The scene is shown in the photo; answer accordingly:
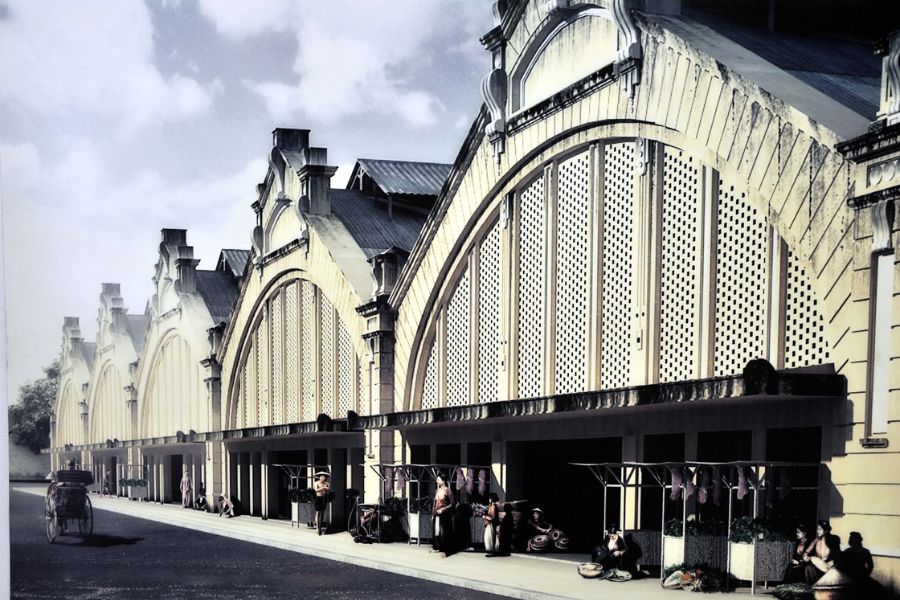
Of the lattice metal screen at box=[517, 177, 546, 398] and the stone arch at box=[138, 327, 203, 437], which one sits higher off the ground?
the lattice metal screen at box=[517, 177, 546, 398]

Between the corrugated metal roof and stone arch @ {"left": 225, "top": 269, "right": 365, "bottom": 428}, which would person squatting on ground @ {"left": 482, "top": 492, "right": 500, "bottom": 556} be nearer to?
stone arch @ {"left": 225, "top": 269, "right": 365, "bottom": 428}

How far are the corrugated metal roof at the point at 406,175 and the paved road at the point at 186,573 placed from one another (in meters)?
13.9

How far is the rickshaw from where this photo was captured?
3584 centimetres

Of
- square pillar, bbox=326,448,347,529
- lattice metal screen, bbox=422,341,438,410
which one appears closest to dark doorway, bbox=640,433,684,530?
lattice metal screen, bbox=422,341,438,410

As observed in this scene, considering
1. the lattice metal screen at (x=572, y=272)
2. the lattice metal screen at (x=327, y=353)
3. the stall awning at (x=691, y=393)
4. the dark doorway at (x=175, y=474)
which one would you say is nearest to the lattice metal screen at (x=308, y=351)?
the lattice metal screen at (x=327, y=353)

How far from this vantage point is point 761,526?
2000cm

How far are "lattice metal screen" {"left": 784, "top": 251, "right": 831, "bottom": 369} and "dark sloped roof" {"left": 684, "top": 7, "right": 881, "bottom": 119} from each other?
9.32 feet

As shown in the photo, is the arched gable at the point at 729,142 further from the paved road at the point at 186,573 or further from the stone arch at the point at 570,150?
the paved road at the point at 186,573

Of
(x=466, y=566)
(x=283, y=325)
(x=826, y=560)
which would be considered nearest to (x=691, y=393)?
(x=826, y=560)

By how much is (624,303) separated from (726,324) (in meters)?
3.47

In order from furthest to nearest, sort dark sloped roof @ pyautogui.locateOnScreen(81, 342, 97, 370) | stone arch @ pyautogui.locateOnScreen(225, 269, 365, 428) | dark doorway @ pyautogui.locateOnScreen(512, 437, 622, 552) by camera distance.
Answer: dark sloped roof @ pyautogui.locateOnScreen(81, 342, 97, 370) < stone arch @ pyautogui.locateOnScreen(225, 269, 365, 428) < dark doorway @ pyautogui.locateOnScreen(512, 437, 622, 552)

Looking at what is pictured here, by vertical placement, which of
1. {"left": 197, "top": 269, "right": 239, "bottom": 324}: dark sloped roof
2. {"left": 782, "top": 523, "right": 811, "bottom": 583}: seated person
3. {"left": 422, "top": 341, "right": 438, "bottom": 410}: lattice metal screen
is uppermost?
{"left": 197, "top": 269, "right": 239, "bottom": 324}: dark sloped roof

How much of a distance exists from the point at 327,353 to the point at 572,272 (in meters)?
16.2

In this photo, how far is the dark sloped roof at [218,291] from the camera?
59.7 metres
